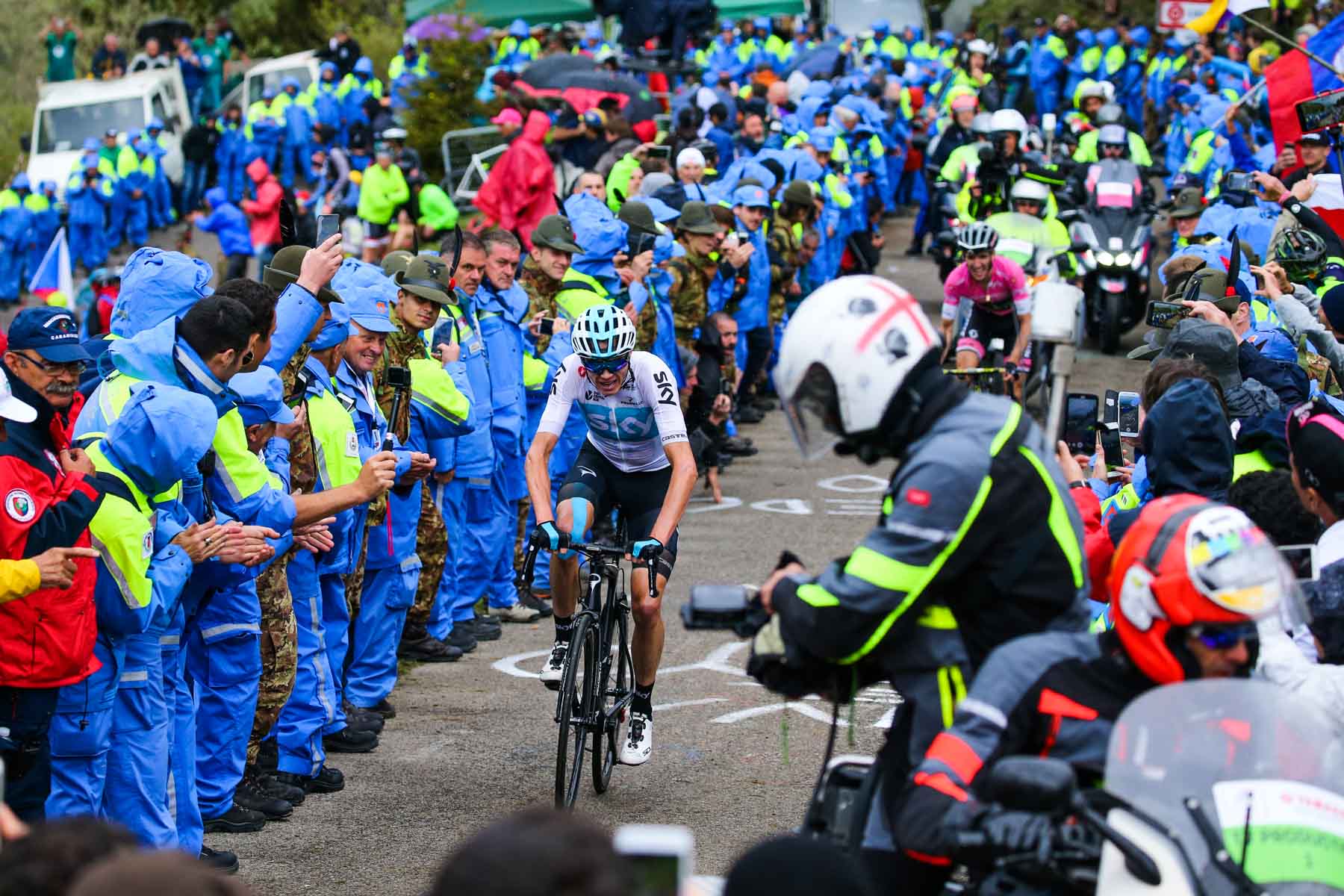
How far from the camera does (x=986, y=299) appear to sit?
12.8 meters

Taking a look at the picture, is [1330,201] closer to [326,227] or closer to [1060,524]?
[326,227]

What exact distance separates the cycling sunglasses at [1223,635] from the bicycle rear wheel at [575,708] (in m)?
3.83

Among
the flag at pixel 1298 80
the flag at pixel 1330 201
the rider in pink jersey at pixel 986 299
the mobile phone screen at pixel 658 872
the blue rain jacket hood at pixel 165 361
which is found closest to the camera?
the mobile phone screen at pixel 658 872

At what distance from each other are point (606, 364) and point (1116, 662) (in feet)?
13.8

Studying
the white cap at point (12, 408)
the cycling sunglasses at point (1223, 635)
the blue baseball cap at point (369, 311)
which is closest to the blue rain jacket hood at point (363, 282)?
the blue baseball cap at point (369, 311)

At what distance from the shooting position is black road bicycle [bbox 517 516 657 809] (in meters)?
7.14

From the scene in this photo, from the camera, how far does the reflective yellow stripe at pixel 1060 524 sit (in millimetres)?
3916

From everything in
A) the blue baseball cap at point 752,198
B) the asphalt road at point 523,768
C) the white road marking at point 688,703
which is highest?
the blue baseball cap at point 752,198

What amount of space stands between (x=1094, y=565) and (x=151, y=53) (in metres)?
29.2

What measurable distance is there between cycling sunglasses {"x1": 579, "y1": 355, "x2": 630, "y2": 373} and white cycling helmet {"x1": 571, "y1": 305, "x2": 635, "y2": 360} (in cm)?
2

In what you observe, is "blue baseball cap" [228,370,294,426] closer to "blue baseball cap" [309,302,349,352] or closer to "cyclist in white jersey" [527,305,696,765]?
"blue baseball cap" [309,302,349,352]

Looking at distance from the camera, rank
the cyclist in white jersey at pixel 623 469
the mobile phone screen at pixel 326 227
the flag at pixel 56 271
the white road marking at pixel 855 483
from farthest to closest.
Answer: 1. the white road marking at pixel 855 483
2. the flag at pixel 56 271
3. the cyclist in white jersey at pixel 623 469
4. the mobile phone screen at pixel 326 227

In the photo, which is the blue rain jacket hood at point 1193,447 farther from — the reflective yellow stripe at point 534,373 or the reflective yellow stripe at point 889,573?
the reflective yellow stripe at point 534,373

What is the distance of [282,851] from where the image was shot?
6859 millimetres
